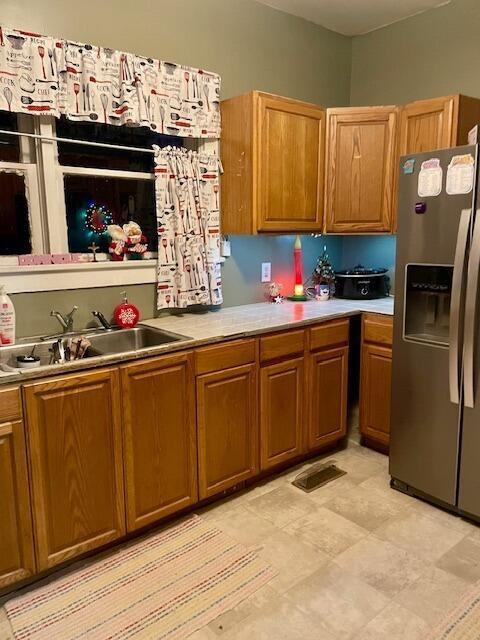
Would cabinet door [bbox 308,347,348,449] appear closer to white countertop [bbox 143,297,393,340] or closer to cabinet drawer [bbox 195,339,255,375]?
white countertop [bbox 143,297,393,340]

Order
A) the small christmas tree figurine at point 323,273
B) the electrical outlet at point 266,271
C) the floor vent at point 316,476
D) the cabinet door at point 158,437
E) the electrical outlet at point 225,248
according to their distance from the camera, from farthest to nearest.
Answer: the small christmas tree figurine at point 323,273
the electrical outlet at point 266,271
the electrical outlet at point 225,248
the floor vent at point 316,476
the cabinet door at point 158,437

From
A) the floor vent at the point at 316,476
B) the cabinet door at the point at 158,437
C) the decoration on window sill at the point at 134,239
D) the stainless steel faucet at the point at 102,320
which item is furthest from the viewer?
the floor vent at the point at 316,476

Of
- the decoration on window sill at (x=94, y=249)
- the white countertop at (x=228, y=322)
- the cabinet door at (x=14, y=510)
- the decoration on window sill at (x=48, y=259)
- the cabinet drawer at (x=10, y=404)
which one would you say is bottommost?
the cabinet door at (x=14, y=510)

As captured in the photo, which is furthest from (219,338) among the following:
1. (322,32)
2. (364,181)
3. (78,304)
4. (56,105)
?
(322,32)

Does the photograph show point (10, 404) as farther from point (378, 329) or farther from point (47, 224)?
point (378, 329)

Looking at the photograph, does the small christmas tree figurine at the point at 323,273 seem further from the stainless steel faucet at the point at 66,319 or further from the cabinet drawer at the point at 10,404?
the cabinet drawer at the point at 10,404

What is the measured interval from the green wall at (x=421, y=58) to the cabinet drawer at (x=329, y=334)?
167cm

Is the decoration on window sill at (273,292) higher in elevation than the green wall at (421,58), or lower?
lower

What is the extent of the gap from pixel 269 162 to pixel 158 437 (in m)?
1.67

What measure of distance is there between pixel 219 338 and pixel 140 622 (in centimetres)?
122

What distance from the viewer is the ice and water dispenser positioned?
2.38 m

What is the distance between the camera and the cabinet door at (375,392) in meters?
2.97

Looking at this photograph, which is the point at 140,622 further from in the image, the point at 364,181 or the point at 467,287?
the point at 364,181

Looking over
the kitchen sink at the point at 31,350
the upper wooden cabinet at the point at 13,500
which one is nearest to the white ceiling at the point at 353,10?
the kitchen sink at the point at 31,350
